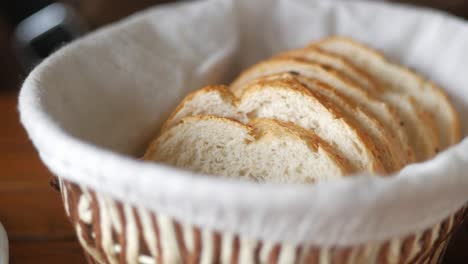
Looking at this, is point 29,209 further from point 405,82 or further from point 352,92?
point 405,82

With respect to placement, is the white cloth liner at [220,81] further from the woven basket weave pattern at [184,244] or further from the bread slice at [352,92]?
the bread slice at [352,92]

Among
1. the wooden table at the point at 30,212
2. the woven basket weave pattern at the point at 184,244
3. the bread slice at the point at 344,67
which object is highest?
the bread slice at the point at 344,67

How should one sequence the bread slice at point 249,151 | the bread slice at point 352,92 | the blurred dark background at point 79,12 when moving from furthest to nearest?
the blurred dark background at point 79,12 → the bread slice at point 352,92 → the bread slice at point 249,151

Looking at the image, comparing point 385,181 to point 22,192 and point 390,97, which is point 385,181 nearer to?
point 390,97

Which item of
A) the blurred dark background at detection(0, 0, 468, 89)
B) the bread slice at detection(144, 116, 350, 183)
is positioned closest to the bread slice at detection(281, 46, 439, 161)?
the bread slice at detection(144, 116, 350, 183)

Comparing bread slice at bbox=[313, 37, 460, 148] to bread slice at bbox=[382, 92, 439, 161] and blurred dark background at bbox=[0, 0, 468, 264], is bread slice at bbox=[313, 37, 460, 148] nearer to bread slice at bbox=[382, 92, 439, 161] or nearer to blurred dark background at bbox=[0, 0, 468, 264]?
bread slice at bbox=[382, 92, 439, 161]

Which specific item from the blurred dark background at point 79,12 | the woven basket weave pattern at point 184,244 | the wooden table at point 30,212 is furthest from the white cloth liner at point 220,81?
the blurred dark background at point 79,12

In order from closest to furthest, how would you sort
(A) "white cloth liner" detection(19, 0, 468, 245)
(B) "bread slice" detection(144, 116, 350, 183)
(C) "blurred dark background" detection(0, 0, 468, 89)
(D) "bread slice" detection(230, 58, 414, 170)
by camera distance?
1. (A) "white cloth liner" detection(19, 0, 468, 245)
2. (B) "bread slice" detection(144, 116, 350, 183)
3. (D) "bread slice" detection(230, 58, 414, 170)
4. (C) "blurred dark background" detection(0, 0, 468, 89)
